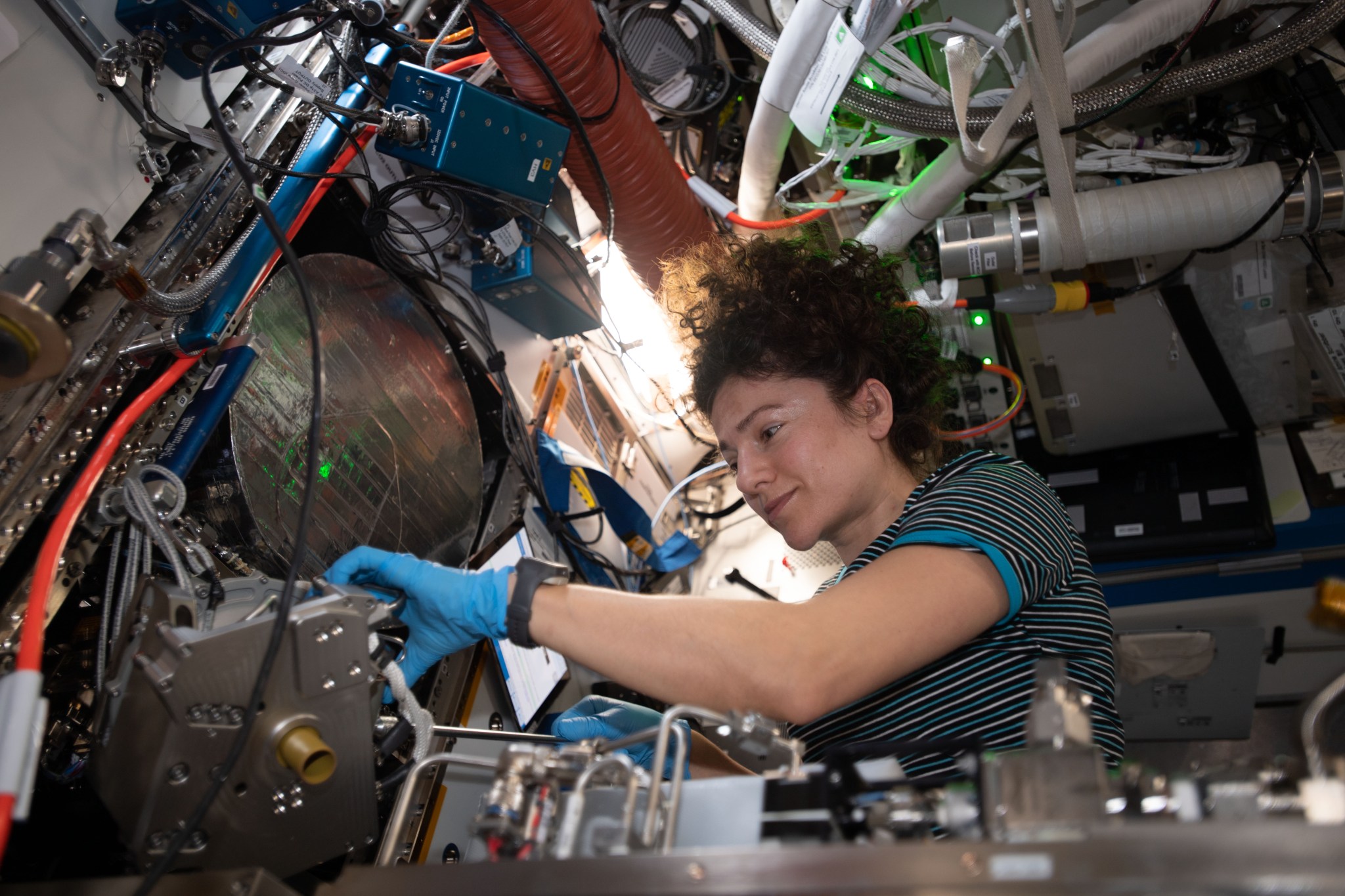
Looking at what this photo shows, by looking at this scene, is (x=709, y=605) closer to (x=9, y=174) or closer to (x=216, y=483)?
(x=216, y=483)

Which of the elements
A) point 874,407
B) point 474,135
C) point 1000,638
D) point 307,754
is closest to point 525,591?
point 307,754

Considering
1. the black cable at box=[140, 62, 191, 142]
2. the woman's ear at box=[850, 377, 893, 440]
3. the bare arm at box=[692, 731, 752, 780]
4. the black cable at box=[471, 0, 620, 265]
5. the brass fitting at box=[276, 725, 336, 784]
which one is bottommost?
the brass fitting at box=[276, 725, 336, 784]

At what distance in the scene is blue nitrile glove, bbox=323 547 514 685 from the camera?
0.98m

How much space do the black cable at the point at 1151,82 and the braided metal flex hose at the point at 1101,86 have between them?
0.01 meters

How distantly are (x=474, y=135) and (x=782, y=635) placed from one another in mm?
1020

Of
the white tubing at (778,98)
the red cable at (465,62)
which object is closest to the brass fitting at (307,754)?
the red cable at (465,62)

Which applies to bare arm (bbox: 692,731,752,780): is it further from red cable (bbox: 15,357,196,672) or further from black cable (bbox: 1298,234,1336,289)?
black cable (bbox: 1298,234,1336,289)

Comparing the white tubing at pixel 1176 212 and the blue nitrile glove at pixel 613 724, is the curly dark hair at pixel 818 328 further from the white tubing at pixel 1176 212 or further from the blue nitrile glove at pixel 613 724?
the blue nitrile glove at pixel 613 724

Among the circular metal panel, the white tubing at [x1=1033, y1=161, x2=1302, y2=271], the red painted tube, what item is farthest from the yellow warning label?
the white tubing at [x1=1033, y1=161, x2=1302, y2=271]

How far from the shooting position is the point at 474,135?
1.41 metres

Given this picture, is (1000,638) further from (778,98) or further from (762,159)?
(762,159)

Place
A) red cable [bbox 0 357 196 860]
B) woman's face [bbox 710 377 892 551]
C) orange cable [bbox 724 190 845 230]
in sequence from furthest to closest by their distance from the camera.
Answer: orange cable [bbox 724 190 845 230], woman's face [bbox 710 377 892 551], red cable [bbox 0 357 196 860]

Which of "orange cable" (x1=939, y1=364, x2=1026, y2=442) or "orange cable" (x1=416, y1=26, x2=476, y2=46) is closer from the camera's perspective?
"orange cable" (x1=416, y1=26, x2=476, y2=46)

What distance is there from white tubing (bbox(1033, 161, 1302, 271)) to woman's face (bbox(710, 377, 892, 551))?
2.53 feet
